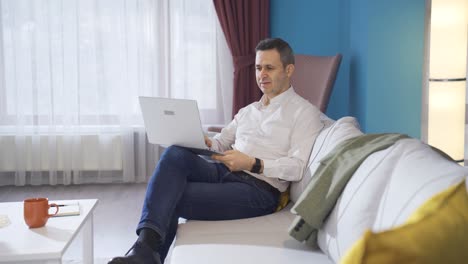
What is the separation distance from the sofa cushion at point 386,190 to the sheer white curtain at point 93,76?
3086mm

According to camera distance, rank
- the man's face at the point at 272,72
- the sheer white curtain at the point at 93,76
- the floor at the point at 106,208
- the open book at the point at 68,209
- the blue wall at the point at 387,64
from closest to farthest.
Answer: the open book at the point at 68,209 < the man's face at the point at 272,72 < the floor at the point at 106,208 < the blue wall at the point at 387,64 < the sheer white curtain at the point at 93,76

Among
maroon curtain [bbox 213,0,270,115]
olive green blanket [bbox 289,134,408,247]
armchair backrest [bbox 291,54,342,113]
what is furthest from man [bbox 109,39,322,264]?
maroon curtain [bbox 213,0,270,115]

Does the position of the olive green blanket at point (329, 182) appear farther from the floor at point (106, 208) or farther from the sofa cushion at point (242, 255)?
the floor at point (106, 208)

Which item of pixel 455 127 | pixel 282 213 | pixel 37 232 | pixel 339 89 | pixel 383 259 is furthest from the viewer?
pixel 339 89

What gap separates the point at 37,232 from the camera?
196cm

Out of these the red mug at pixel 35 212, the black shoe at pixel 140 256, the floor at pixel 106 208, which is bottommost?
the floor at pixel 106 208

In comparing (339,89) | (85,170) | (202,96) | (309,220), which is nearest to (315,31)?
(339,89)

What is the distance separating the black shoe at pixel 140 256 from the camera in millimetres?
1789

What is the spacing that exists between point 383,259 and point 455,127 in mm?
2500

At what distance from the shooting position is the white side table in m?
1.75

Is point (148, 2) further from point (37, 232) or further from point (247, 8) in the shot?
point (37, 232)

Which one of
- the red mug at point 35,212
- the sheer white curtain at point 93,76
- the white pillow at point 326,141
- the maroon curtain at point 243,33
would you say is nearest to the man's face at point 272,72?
the white pillow at point 326,141

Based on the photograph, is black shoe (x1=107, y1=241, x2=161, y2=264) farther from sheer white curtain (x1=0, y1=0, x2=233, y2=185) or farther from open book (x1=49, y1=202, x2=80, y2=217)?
sheer white curtain (x1=0, y1=0, x2=233, y2=185)

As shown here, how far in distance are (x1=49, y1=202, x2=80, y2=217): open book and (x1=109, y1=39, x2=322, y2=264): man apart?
1.14 feet
